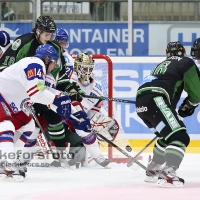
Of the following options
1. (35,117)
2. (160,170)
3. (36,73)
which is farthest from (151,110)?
(35,117)

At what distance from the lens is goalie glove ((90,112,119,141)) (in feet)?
20.5

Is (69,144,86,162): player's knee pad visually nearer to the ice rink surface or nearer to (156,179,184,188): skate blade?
the ice rink surface

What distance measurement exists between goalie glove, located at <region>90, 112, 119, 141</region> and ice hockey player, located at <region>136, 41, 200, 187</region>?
1259 millimetres

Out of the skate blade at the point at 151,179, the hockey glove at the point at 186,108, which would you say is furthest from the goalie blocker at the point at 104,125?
the skate blade at the point at 151,179

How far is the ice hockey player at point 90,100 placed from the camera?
611 cm

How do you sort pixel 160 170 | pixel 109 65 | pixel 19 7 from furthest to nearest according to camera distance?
pixel 19 7 < pixel 109 65 < pixel 160 170

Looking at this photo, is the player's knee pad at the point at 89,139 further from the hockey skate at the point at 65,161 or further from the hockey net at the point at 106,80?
the hockey net at the point at 106,80

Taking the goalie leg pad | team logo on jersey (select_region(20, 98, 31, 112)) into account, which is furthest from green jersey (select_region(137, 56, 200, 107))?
the goalie leg pad

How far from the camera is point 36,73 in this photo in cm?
491

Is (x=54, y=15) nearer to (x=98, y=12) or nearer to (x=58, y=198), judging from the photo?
(x=98, y=12)

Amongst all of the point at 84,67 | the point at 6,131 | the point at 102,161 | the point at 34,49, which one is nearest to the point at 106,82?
the point at 84,67

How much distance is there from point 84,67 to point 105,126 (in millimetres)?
506

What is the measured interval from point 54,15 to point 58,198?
3.61 m

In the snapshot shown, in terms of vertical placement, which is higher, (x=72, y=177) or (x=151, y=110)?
(x=151, y=110)
